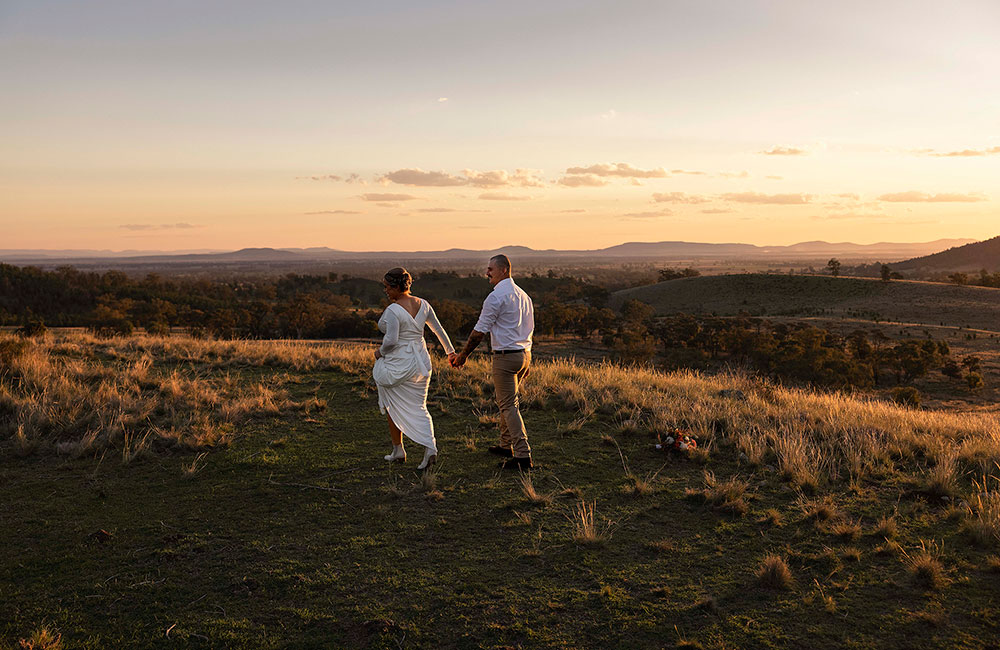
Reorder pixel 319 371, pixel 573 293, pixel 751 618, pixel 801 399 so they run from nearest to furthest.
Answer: pixel 751 618 < pixel 801 399 < pixel 319 371 < pixel 573 293

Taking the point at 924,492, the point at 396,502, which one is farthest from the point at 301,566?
the point at 924,492

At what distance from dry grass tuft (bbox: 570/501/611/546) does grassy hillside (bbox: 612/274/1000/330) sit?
60662 mm

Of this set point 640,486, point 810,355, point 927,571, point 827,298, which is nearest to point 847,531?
point 927,571

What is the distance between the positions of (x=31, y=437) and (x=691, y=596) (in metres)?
7.75

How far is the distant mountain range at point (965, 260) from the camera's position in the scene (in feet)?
456

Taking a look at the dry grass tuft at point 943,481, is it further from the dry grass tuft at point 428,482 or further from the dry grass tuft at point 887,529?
the dry grass tuft at point 428,482

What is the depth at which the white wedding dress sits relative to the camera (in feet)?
21.6

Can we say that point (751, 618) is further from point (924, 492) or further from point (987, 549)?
point (924, 492)

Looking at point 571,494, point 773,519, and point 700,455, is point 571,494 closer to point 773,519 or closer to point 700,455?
point 773,519

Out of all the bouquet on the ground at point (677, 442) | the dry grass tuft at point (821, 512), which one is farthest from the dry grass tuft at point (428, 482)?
the dry grass tuft at point (821, 512)

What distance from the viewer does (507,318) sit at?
6742mm

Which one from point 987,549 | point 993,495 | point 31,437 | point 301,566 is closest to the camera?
point 301,566

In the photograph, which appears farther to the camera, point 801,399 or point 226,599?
point 801,399

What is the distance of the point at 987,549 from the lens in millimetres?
4891
